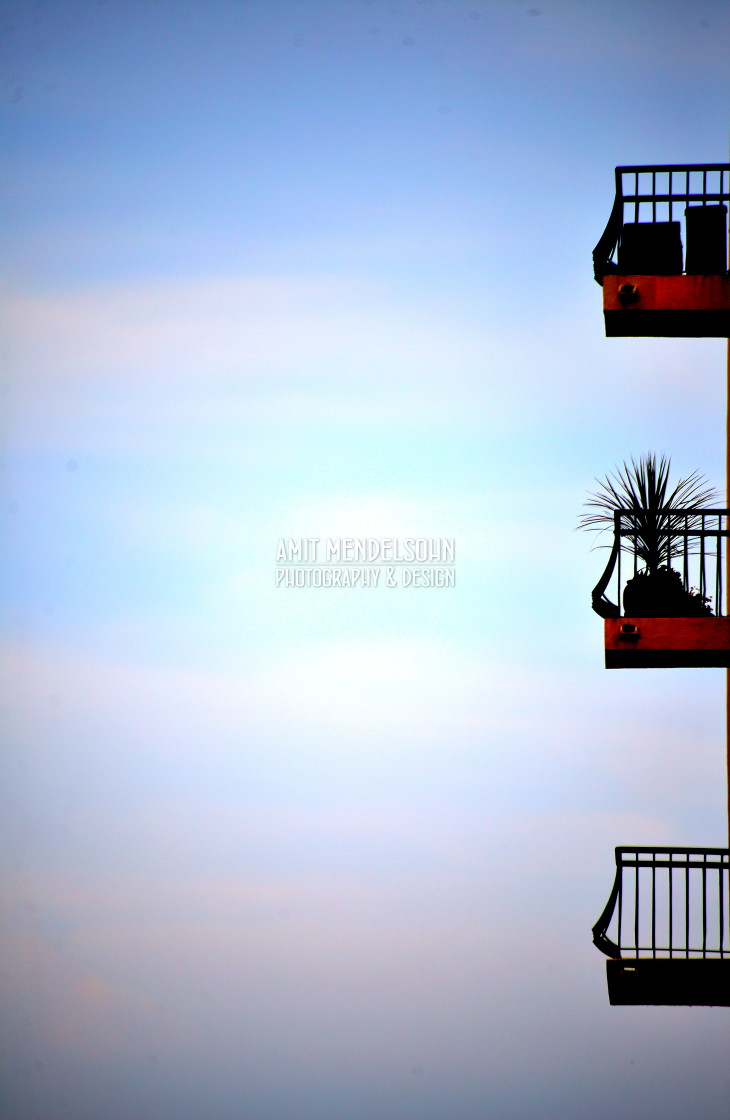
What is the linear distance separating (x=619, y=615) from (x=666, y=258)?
207 centimetres

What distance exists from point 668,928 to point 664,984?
41 centimetres

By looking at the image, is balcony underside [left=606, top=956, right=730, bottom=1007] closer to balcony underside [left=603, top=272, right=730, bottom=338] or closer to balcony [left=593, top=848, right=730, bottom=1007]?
balcony [left=593, top=848, right=730, bottom=1007]

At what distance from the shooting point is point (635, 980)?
20.1 feet

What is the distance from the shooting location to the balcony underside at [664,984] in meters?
6.11

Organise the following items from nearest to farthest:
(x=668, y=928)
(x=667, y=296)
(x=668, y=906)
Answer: (x=667, y=296) < (x=668, y=928) < (x=668, y=906)

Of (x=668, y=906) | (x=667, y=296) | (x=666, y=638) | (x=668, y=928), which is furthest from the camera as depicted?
(x=668, y=906)

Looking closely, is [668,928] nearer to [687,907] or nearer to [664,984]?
[687,907]

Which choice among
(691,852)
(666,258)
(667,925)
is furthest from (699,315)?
Answer: (667,925)

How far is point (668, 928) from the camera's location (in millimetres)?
6484

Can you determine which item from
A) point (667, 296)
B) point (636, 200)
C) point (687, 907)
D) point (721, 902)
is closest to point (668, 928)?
point (687, 907)

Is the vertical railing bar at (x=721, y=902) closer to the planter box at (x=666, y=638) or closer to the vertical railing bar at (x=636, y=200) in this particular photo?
the planter box at (x=666, y=638)

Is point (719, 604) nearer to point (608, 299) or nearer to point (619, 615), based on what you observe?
point (619, 615)

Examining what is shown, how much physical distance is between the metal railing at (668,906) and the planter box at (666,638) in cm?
129

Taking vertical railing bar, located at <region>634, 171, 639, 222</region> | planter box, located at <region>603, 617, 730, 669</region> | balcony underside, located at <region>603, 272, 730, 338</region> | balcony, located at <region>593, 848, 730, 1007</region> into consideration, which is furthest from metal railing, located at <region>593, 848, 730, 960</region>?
vertical railing bar, located at <region>634, 171, 639, 222</region>
